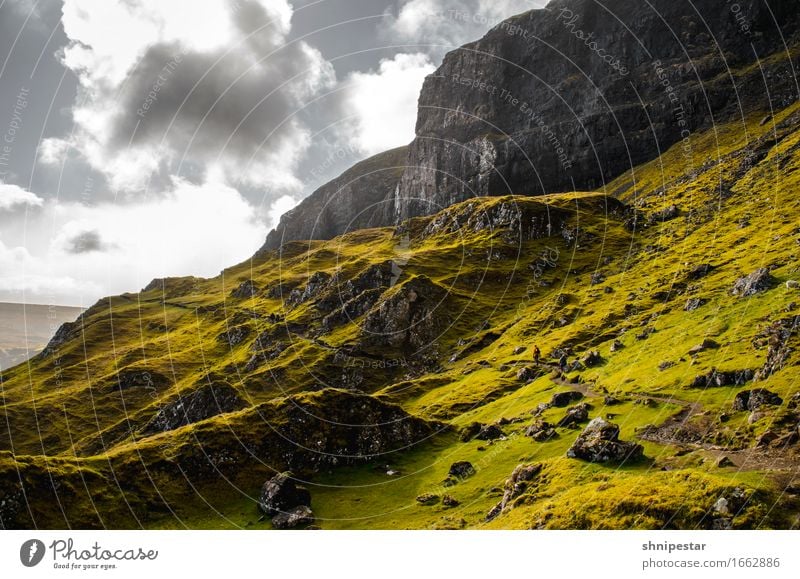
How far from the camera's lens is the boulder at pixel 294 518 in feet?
138

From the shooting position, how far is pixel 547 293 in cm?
14388

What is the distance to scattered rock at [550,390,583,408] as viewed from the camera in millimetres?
60531

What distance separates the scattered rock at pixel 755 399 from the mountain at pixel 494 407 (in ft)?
0.52

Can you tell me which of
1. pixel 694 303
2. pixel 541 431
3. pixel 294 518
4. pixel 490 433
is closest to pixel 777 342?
pixel 541 431

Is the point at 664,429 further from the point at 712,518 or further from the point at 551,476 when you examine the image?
the point at 712,518

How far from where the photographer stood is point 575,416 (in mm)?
52844

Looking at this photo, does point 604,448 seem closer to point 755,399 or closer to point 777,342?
point 755,399

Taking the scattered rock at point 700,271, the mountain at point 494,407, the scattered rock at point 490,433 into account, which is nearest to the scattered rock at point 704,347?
the mountain at point 494,407

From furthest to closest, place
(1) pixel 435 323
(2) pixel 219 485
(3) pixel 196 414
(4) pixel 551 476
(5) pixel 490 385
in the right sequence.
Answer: (1) pixel 435 323 → (3) pixel 196 414 → (5) pixel 490 385 → (2) pixel 219 485 → (4) pixel 551 476

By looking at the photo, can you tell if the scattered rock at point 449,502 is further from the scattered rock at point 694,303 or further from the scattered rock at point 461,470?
the scattered rock at point 694,303

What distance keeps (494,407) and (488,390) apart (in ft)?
35.5

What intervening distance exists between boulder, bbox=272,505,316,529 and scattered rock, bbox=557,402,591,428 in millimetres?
27779
